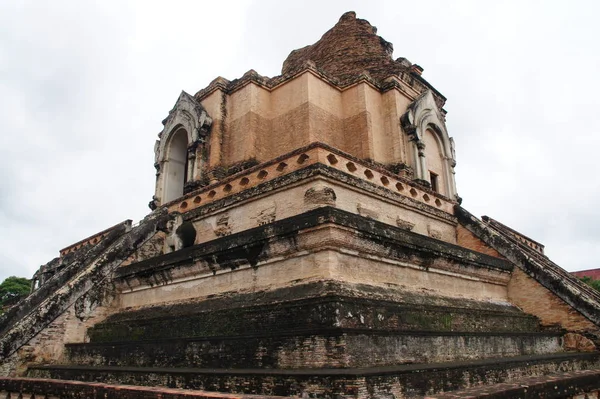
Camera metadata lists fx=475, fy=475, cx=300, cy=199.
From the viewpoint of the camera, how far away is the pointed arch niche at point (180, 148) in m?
12.4

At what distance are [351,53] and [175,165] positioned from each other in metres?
6.20

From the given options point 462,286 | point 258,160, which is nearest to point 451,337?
point 462,286

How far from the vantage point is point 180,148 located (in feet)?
47.0

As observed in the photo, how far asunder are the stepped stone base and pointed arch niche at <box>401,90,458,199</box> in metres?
6.28

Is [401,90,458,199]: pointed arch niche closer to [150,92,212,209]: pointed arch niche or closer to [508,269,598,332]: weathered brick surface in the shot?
[508,269,598,332]: weathered brick surface

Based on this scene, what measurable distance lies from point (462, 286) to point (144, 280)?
5837mm

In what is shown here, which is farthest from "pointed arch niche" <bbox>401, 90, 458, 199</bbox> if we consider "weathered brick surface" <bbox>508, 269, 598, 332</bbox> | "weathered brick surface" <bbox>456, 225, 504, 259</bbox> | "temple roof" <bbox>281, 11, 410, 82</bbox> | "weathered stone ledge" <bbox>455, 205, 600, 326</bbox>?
"weathered brick surface" <bbox>508, 269, 598, 332</bbox>

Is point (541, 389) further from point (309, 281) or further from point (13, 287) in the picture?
point (13, 287)

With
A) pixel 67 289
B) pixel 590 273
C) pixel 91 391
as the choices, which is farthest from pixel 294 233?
pixel 590 273

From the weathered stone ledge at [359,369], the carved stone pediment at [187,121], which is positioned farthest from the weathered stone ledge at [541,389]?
the carved stone pediment at [187,121]

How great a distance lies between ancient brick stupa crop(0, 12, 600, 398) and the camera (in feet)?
17.7

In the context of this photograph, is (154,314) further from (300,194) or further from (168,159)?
(168,159)

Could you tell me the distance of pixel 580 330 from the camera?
8.94m

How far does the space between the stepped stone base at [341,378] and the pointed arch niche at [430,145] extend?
6283 millimetres
